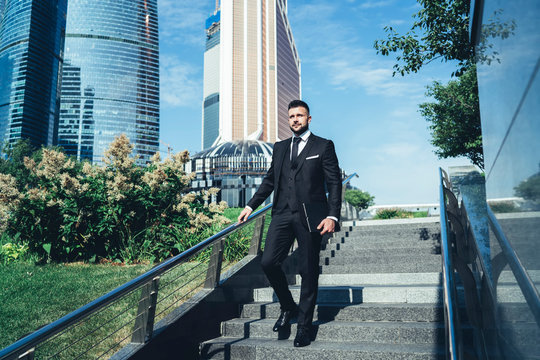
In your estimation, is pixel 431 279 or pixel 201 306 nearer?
pixel 201 306

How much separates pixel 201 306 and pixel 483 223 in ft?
9.58

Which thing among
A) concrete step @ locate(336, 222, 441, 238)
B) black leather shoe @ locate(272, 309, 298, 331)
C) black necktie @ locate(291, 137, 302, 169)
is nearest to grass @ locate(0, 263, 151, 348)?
black leather shoe @ locate(272, 309, 298, 331)

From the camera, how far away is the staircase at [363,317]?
3.30 m

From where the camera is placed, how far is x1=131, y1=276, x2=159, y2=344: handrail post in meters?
3.32

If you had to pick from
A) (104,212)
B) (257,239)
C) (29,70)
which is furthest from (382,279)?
(29,70)

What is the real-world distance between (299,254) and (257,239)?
1943mm

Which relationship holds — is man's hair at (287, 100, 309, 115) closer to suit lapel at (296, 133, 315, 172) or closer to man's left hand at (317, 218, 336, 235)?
suit lapel at (296, 133, 315, 172)

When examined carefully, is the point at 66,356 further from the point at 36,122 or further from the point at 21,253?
the point at 36,122

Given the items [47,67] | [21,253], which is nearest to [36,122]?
[47,67]

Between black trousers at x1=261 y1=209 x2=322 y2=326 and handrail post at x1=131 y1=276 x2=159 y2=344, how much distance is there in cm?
97

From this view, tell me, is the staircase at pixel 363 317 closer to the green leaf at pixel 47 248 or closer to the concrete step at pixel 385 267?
the concrete step at pixel 385 267

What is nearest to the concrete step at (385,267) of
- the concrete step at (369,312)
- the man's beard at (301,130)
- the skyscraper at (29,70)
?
the concrete step at (369,312)

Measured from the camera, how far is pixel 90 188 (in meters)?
7.61

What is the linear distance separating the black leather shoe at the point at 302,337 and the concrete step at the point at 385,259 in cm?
211
